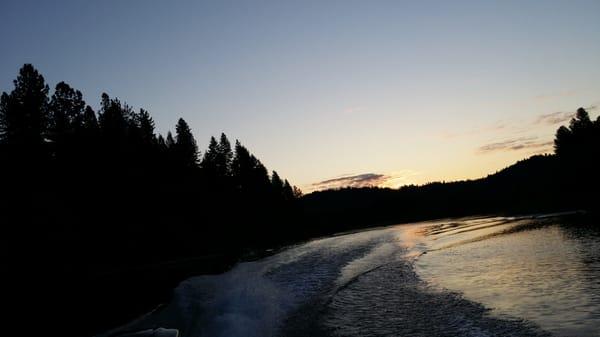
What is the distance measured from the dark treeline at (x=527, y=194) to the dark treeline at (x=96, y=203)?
1904 inches

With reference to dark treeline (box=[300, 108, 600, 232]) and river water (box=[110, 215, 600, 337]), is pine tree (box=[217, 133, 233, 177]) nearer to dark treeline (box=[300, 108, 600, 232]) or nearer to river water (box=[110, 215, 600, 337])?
dark treeline (box=[300, 108, 600, 232])

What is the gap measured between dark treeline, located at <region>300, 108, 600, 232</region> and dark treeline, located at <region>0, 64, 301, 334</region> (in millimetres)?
48374

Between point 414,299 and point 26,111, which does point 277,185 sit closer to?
point 26,111

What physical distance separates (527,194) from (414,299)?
411ft

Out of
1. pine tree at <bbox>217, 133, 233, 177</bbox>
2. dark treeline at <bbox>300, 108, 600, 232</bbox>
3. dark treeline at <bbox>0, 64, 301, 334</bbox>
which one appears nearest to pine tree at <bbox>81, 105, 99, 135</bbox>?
dark treeline at <bbox>0, 64, 301, 334</bbox>

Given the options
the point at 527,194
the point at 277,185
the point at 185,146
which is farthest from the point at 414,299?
the point at 527,194

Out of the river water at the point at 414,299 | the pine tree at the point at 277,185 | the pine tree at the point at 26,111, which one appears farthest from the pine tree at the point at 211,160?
the river water at the point at 414,299

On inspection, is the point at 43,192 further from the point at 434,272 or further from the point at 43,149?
the point at 434,272

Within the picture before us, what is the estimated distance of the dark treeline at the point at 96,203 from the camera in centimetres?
3769

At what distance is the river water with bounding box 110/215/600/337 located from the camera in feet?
36.6

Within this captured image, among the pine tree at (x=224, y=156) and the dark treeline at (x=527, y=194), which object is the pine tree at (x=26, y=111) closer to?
the pine tree at (x=224, y=156)

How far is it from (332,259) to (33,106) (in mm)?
40547

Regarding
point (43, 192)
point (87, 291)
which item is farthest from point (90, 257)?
point (87, 291)

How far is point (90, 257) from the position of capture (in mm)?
45281
